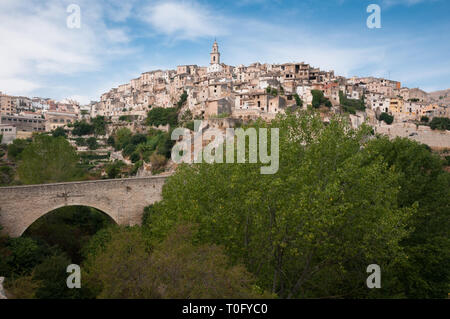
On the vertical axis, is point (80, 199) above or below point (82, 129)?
below

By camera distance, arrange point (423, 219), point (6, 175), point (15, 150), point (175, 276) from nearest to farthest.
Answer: point (175, 276) < point (423, 219) < point (6, 175) < point (15, 150)

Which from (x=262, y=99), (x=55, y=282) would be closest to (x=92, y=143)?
(x=262, y=99)

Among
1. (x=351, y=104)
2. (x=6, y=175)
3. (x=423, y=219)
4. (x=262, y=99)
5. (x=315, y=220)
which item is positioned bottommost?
(x=6, y=175)

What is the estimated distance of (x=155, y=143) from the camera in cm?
5066

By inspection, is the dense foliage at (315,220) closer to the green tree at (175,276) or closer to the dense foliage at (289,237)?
the dense foliage at (289,237)

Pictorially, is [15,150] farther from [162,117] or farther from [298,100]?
[298,100]

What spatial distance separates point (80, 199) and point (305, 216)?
14.1 m

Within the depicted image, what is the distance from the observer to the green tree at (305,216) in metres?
9.58

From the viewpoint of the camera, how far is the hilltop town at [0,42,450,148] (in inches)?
1973

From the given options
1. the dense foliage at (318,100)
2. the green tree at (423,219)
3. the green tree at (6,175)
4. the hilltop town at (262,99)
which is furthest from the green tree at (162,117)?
the green tree at (423,219)

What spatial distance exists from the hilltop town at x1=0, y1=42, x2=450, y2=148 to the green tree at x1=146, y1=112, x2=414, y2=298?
3073cm

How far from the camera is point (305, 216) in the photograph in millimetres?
9438

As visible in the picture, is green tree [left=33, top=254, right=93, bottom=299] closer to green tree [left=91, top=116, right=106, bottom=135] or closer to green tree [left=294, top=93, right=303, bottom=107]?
green tree [left=294, top=93, right=303, bottom=107]

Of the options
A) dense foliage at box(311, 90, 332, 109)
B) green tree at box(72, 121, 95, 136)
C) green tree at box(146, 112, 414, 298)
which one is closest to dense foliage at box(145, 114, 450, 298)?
green tree at box(146, 112, 414, 298)
